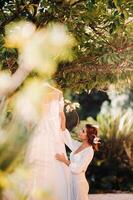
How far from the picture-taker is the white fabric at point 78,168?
6.45 m

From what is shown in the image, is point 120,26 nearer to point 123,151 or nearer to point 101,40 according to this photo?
point 101,40

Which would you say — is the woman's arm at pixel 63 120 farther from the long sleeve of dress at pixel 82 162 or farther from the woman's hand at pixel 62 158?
the long sleeve of dress at pixel 82 162

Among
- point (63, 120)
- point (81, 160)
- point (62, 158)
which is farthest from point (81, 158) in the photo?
point (63, 120)

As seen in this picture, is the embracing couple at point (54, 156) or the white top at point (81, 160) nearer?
the white top at point (81, 160)

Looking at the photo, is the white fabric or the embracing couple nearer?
the white fabric

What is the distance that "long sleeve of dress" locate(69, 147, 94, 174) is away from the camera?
6.43 meters

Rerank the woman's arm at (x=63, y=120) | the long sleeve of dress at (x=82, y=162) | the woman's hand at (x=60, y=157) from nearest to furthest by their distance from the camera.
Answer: the long sleeve of dress at (x=82, y=162) → the woman's hand at (x=60, y=157) → the woman's arm at (x=63, y=120)

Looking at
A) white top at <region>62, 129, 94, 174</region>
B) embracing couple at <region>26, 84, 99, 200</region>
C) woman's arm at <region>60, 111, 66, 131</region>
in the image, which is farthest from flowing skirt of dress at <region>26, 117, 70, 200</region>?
white top at <region>62, 129, 94, 174</region>

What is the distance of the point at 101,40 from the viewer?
8023 millimetres

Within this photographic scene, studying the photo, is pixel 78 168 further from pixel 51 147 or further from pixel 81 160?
pixel 51 147

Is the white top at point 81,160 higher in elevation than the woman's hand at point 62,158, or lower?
higher

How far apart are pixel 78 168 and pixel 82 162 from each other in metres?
0.08

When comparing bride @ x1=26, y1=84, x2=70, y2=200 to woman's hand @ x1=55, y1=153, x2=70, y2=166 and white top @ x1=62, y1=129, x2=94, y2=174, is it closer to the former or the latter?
woman's hand @ x1=55, y1=153, x2=70, y2=166

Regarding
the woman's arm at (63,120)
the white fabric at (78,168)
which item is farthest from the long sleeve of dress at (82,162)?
the woman's arm at (63,120)
